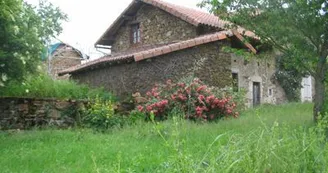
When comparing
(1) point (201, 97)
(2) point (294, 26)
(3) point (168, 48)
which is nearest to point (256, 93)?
(3) point (168, 48)

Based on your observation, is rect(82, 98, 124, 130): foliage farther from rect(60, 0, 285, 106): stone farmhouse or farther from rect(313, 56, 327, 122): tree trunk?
rect(313, 56, 327, 122): tree trunk

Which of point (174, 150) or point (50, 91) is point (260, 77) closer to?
point (50, 91)

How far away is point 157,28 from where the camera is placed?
17.9 meters

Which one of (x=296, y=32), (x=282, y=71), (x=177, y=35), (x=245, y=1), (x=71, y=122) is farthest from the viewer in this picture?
(x=282, y=71)

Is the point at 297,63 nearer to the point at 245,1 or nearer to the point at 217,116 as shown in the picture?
the point at 245,1

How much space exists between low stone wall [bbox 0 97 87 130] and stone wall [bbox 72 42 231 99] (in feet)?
8.38

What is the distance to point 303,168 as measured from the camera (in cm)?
257

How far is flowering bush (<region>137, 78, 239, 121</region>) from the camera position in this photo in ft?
38.4

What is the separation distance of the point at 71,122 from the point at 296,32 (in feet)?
23.3

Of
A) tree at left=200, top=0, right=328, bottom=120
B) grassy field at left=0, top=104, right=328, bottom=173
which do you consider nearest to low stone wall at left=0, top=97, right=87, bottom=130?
grassy field at left=0, top=104, right=328, bottom=173

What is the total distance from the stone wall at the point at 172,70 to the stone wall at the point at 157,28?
1.88 meters

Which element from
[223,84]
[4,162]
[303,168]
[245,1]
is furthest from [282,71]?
[303,168]

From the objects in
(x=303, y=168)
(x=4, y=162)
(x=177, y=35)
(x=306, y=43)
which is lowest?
(x=4, y=162)

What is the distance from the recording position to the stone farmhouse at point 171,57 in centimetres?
1395
